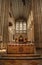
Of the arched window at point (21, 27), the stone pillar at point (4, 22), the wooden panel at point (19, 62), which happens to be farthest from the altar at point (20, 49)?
the arched window at point (21, 27)

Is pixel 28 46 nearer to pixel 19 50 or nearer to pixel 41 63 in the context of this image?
pixel 19 50

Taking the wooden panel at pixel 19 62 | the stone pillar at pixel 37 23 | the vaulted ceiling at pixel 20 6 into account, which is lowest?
the wooden panel at pixel 19 62

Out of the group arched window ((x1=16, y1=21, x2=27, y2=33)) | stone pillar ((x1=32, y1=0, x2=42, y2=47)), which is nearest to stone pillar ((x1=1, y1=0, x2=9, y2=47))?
stone pillar ((x1=32, y1=0, x2=42, y2=47))

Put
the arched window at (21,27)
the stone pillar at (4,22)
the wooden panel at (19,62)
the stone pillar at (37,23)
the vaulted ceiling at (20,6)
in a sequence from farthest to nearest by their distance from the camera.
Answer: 1. the arched window at (21,27)
2. the vaulted ceiling at (20,6)
3. the stone pillar at (4,22)
4. the stone pillar at (37,23)
5. the wooden panel at (19,62)

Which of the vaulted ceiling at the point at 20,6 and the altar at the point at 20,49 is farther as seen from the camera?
the vaulted ceiling at the point at 20,6

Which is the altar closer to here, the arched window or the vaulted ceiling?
the vaulted ceiling

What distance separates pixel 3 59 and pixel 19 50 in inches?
177

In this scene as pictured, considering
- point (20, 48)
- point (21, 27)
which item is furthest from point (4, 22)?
point (21, 27)

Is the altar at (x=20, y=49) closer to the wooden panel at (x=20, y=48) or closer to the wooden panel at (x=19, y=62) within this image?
the wooden panel at (x=20, y=48)

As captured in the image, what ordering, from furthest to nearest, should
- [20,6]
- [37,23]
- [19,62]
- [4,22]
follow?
[20,6] < [4,22] < [37,23] < [19,62]

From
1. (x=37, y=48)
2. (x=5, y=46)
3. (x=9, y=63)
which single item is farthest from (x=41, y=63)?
(x=5, y=46)

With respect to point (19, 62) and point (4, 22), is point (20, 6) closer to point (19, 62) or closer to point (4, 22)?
point (4, 22)

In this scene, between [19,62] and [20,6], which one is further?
[20,6]

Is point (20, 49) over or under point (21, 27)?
under
